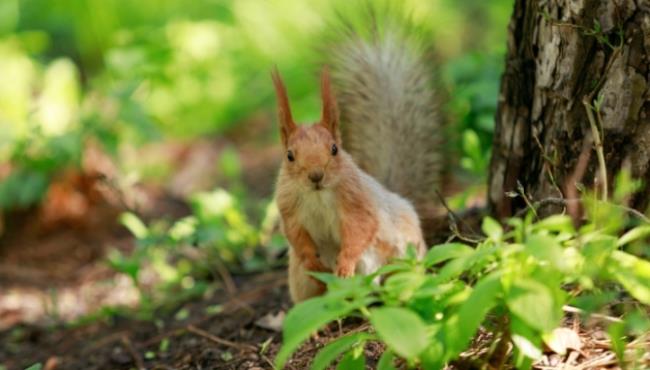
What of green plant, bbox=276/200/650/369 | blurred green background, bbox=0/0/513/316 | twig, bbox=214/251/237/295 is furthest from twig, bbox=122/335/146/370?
green plant, bbox=276/200/650/369

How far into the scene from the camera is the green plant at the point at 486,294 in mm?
1478

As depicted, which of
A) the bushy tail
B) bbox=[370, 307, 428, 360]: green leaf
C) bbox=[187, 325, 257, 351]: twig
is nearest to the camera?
bbox=[370, 307, 428, 360]: green leaf

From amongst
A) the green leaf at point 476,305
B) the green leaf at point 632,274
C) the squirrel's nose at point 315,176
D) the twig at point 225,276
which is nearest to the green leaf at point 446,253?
the green leaf at point 476,305

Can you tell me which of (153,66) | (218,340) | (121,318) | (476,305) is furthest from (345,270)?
(153,66)

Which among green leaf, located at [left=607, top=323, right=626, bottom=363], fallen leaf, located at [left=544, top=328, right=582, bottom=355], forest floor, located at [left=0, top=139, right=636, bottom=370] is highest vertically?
green leaf, located at [left=607, top=323, right=626, bottom=363]

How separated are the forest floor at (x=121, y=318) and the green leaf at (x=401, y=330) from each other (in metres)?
0.45

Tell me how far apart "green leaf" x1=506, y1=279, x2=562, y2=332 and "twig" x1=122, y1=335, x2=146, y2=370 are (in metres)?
1.54

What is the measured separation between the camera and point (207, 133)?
6.69m

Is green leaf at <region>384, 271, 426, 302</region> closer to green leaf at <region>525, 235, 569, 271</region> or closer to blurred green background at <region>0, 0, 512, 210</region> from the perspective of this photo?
green leaf at <region>525, 235, 569, 271</region>

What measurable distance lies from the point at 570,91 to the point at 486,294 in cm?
108

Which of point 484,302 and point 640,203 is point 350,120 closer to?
point 640,203

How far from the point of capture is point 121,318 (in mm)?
3602

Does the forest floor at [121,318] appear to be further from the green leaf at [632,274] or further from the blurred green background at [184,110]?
the green leaf at [632,274]

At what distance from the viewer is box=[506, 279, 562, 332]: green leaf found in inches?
57.9
